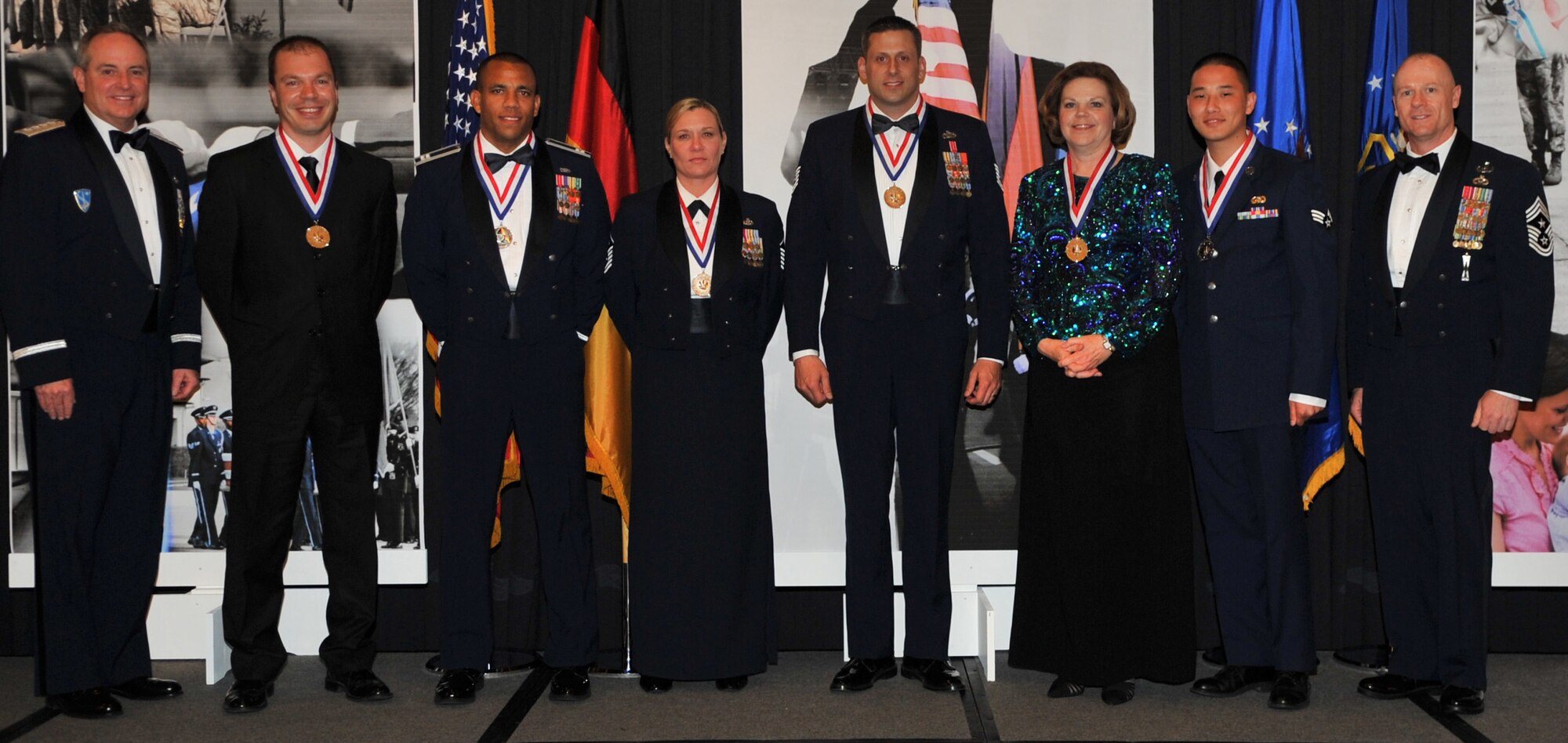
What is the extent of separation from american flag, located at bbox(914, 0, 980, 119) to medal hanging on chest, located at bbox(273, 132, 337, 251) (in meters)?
1.99


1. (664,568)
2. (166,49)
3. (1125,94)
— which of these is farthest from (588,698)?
(166,49)

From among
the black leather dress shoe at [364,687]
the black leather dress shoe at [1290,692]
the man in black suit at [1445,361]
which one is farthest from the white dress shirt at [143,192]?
the man in black suit at [1445,361]

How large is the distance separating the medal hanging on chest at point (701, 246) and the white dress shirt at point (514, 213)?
47cm

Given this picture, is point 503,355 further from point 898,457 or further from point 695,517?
point 898,457

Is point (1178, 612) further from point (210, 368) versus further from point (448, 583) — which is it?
point (210, 368)

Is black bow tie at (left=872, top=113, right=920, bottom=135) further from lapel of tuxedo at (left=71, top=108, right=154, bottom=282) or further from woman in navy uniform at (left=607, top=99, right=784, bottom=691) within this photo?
lapel of tuxedo at (left=71, top=108, right=154, bottom=282)

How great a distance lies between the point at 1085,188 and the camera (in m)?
3.64

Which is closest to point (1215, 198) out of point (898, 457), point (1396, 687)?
point (898, 457)

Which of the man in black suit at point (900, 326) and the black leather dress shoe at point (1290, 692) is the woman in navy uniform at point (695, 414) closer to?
the man in black suit at point (900, 326)

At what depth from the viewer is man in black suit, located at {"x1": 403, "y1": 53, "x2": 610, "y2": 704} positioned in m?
3.77

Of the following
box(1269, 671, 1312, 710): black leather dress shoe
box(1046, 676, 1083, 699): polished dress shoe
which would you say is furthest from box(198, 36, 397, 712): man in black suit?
box(1269, 671, 1312, 710): black leather dress shoe

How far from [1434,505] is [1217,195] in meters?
1.09

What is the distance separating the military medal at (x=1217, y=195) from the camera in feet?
12.2

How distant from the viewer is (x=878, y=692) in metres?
3.81
